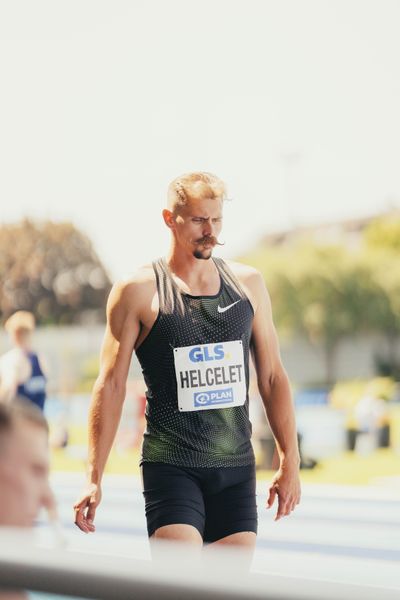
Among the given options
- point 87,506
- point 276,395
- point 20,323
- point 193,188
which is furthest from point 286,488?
point 20,323

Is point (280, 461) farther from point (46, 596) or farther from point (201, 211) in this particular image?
point (46, 596)

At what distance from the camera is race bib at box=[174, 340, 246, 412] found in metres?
2.75

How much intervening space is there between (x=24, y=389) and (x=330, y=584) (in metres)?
7.27

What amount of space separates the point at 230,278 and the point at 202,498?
2.03 feet

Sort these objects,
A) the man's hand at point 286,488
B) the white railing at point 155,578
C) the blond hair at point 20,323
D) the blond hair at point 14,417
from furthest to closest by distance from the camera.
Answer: the blond hair at point 20,323
the man's hand at point 286,488
the blond hair at point 14,417
the white railing at point 155,578

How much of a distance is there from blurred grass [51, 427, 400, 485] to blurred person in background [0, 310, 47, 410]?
2597mm

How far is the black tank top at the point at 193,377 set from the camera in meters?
2.73

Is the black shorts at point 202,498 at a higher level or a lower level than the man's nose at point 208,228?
lower

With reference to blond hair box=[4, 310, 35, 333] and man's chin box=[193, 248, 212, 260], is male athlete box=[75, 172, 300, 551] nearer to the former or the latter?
man's chin box=[193, 248, 212, 260]

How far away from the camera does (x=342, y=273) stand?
147 ft

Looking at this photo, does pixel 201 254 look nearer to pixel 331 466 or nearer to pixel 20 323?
pixel 20 323

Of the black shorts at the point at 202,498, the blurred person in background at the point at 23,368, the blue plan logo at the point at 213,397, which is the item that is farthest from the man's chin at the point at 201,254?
the blurred person in background at the point at 23,368

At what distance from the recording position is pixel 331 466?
1091cm

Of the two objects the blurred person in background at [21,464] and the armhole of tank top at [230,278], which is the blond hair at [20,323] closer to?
the armhole of tank top at [230,278]
